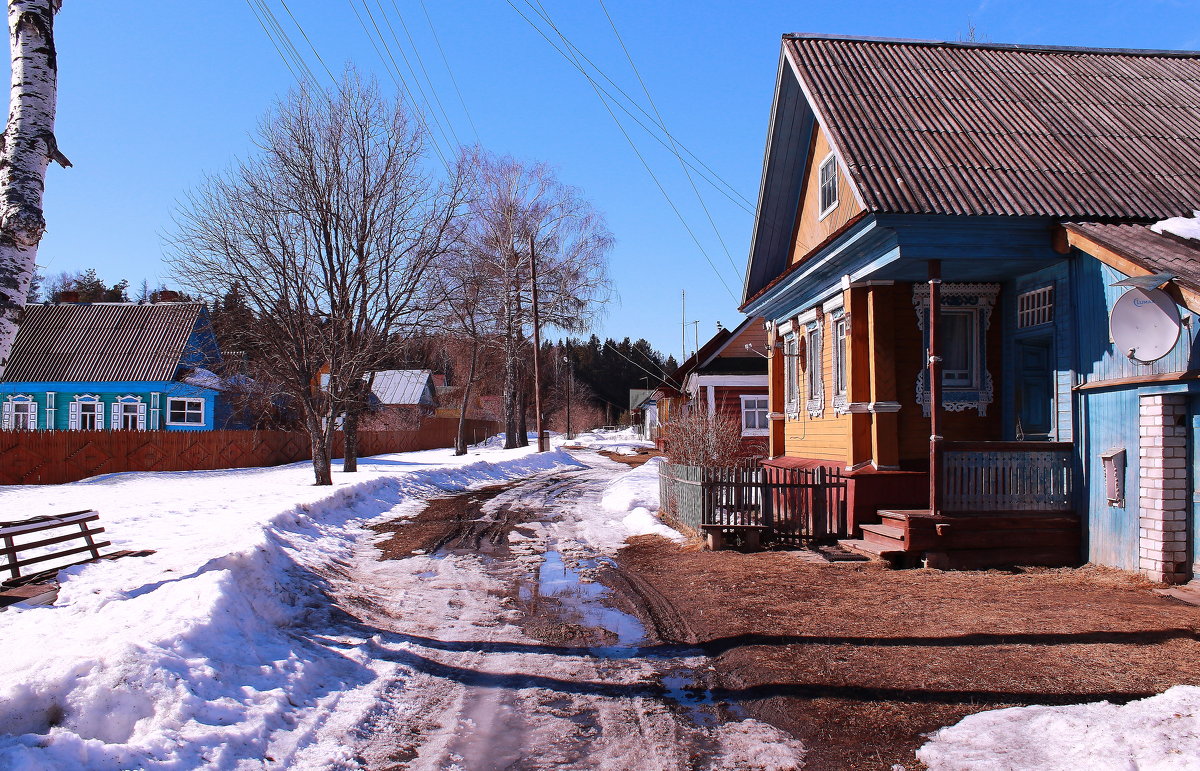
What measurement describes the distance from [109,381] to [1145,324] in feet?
128

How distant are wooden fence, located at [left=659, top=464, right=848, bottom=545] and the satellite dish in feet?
13.6

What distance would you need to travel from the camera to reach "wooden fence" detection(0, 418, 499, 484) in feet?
82.4

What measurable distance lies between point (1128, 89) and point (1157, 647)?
34.9 feet

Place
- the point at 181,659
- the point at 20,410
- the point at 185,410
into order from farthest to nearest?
the point at 185,410, the point at 20,410, the point at 181,659

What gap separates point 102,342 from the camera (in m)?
37.3

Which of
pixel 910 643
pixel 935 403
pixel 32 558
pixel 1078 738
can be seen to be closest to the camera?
pixel 1078 738

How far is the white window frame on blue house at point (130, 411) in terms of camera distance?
36094 mm

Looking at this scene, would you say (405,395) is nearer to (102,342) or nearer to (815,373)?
(102,342)

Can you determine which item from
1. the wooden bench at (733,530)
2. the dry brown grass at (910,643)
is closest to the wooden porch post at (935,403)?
the dry brown grass at (910,643)

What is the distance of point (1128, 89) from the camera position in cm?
1305

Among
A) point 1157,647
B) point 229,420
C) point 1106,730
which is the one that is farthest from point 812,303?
point 229,420

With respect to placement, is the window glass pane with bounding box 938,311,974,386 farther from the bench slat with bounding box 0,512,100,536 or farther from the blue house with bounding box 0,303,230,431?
the blue house with bounding box 0,303,230,431

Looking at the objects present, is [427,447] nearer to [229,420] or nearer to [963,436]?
[229,420]

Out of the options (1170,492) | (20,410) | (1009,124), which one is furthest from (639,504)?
(20,410)
